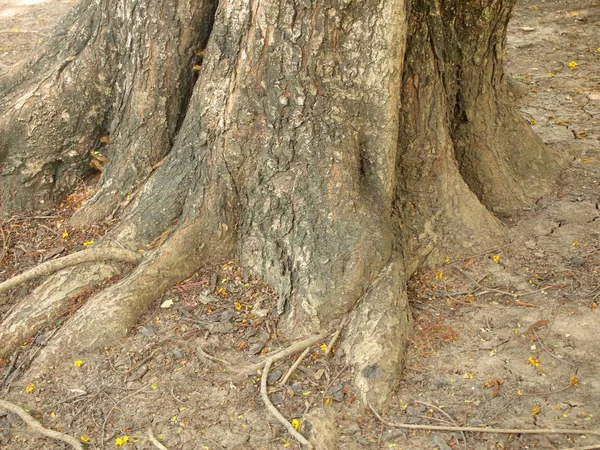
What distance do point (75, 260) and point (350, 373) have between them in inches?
64.9

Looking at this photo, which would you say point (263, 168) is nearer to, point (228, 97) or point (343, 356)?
point (228, 97)

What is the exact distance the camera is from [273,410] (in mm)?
3348

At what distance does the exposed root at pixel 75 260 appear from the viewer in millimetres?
4094

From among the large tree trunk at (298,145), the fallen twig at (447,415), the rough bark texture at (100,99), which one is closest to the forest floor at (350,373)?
the fallen twig at (447,415)

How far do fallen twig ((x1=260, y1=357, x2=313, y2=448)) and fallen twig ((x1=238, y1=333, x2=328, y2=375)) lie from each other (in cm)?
3

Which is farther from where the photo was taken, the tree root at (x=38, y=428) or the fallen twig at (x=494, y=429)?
the tree root at (x=38, y=428)

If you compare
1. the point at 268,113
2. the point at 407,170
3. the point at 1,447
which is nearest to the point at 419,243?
the point at 407,170

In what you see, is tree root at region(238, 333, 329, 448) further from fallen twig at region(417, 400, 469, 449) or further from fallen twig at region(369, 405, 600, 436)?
fallen twig at region(417, 400, 469, 449)

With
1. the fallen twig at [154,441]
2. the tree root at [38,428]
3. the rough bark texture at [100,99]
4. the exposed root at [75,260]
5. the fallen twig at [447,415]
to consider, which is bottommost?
the fallen twig at [447,415]

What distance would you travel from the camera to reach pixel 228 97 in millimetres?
3920

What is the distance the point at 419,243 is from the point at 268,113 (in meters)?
1.15

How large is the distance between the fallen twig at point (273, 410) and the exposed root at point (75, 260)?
3.46 feet

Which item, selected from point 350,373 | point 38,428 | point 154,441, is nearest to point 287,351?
point 350,373

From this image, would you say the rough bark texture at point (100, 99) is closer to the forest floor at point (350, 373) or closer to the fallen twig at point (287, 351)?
the forest floor at point (350, 373)
